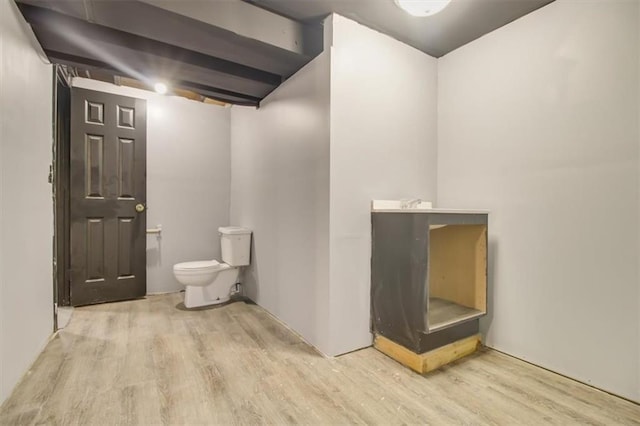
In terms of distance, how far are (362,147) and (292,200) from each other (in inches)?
27.0

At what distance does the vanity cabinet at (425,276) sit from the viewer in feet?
5.85

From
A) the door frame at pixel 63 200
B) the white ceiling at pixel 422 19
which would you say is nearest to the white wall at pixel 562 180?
the white ceiling at pixel 422 19

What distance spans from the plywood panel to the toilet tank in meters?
1.80

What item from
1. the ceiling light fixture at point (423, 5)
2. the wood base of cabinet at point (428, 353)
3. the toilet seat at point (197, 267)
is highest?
the ceiling light fixture at point (423, 5)

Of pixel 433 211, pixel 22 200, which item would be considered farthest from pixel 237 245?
pixel 433 211

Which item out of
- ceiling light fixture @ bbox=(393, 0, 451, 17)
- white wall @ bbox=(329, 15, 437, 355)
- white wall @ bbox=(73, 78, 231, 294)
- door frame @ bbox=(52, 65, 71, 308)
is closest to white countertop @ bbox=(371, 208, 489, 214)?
white wall @ bbox=(329, 15, 437, 355)

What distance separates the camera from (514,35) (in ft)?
6.64

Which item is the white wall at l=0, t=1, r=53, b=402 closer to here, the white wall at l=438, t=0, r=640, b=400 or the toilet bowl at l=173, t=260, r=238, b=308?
the toilet bowl at l=173, t=260, r=238, b=308

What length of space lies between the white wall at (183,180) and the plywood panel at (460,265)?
2.55 metres

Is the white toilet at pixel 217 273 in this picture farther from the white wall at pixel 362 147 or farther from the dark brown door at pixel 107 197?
the white wall at pixel 362 147

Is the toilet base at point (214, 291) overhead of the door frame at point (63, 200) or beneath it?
beneath

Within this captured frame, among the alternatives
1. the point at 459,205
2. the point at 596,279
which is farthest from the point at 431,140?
the point at 596,279

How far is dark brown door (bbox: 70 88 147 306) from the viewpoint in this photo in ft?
9.74

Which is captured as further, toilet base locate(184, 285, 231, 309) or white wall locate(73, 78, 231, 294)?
white wall locate(73, 78, 231, 294)
